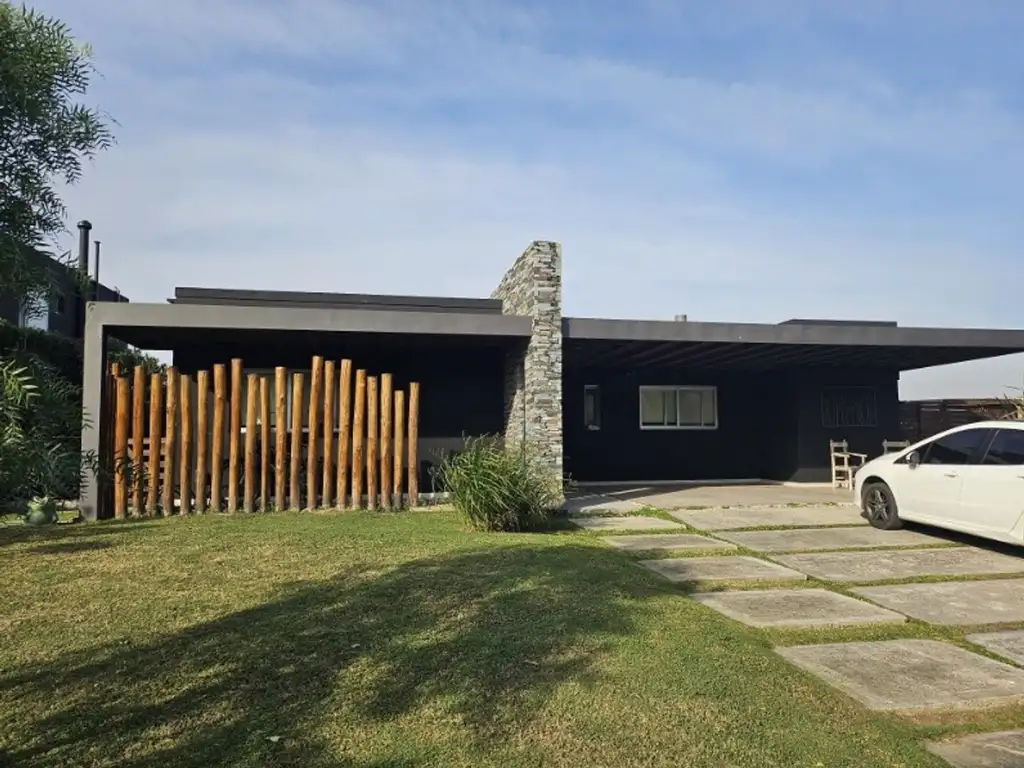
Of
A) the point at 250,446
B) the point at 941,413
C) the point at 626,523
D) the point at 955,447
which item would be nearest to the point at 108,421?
the point at 250,446

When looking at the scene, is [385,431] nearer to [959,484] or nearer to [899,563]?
[899,563]

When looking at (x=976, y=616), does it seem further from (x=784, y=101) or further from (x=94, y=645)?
(x=784, y=101)

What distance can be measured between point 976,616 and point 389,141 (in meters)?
9.62

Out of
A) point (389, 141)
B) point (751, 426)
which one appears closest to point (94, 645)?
point (389, 141)

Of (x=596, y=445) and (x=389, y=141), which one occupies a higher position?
(x=389, y=141)

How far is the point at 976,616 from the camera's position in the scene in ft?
17.0

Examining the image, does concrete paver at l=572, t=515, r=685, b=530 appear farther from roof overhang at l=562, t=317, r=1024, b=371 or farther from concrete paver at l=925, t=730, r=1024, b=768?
concrete paver at l=925, t=730, r=1024, b=768

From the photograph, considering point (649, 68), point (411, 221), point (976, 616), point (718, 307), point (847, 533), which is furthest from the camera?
point (718, 307)

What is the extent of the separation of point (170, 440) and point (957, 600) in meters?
8.83

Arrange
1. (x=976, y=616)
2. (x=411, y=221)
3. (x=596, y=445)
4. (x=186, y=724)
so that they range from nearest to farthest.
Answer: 1. (x=186, y=724)
2. (x=976, y=616)
3. (x=411, y=221)
4. (x=596, y=445)

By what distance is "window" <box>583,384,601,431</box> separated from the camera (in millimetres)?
15367

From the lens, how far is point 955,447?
7898 mm

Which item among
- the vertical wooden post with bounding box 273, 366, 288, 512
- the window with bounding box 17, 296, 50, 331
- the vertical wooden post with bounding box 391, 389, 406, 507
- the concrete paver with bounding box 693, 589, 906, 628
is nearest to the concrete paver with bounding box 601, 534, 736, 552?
the concrete paver with bounding box 693, 589, 906, 628

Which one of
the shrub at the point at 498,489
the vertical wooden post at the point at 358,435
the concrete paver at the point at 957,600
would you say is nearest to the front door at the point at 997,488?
the concrete paver at the point at 957,600
